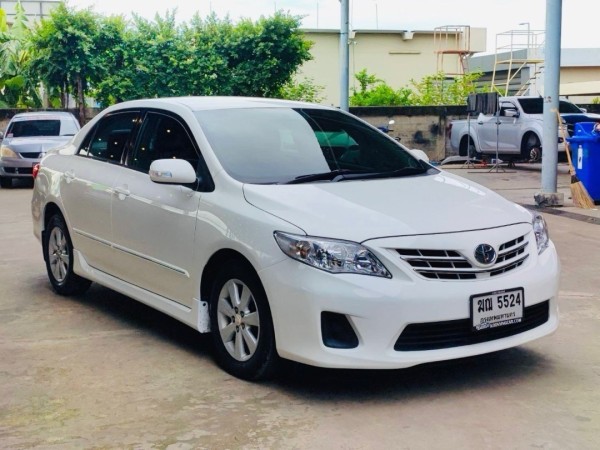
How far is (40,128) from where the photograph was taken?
834 inches

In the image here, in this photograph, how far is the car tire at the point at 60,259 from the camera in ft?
25.6

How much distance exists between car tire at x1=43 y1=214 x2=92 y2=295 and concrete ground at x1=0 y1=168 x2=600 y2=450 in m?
0.57

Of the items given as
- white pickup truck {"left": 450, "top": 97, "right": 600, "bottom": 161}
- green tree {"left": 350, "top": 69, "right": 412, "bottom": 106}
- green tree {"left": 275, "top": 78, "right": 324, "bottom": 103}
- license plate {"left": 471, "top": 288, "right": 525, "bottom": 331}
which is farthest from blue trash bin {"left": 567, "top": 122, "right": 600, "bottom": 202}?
green tree {"left": 275, "top": 78, "right": 324, "bottom": 103}

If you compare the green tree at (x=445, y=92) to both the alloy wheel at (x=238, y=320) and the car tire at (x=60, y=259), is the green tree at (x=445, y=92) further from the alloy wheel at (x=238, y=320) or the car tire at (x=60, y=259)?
the alloy wheel at (x=238, y=320)

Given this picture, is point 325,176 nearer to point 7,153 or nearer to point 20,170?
point 20,170

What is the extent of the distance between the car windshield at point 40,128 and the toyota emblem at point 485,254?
17017mm

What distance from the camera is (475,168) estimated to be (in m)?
24.0

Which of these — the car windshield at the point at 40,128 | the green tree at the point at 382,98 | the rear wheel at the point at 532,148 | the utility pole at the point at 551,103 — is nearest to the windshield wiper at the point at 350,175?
the utility pole at the point at 551,103

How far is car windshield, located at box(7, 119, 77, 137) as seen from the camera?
21.1m

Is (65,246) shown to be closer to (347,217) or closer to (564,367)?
(347,217)

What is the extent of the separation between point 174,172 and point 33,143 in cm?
1512

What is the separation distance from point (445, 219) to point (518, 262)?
51cm

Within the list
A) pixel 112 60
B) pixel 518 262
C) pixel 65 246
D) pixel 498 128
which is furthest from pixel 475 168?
pixel 518 262

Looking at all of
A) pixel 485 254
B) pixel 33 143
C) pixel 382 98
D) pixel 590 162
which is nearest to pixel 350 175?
pixel 485 254
